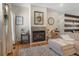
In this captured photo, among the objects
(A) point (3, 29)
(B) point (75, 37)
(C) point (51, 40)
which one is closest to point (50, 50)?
(C) point (51, 40)

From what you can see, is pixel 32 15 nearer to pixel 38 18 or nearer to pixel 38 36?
pixel 38 18

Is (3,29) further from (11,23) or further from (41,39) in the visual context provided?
Result: (41,39)

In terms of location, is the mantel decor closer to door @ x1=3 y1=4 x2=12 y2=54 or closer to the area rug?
the area rug

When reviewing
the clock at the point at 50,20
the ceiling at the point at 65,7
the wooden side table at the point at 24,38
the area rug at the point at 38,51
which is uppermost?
the ceiling at the point at 65,7

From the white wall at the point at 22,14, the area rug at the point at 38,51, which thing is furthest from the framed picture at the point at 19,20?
the area rug at the point at 38,51

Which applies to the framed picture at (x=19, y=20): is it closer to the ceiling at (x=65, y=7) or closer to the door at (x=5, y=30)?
the door at (x=5, y=30)

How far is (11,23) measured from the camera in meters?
1.88

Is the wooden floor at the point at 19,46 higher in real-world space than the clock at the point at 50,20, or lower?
lower

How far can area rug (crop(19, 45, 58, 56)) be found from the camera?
6.30 ft

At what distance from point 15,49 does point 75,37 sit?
3.91 ft

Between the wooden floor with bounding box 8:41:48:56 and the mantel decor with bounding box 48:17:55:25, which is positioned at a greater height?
the mantel decor with bounding box 48:17:55:25

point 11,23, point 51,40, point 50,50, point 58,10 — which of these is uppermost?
point 58,10

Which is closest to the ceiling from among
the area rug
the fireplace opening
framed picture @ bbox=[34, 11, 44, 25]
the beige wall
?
the beige wall

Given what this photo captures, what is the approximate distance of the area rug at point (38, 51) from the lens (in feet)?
6.30
